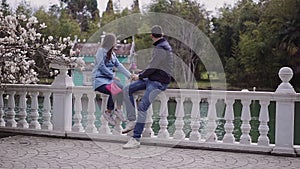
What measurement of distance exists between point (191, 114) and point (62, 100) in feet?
5.87

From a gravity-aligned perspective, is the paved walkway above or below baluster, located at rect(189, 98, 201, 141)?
below

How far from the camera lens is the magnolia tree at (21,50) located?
16.2 ft

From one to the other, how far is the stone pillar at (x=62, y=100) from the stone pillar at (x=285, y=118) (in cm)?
273

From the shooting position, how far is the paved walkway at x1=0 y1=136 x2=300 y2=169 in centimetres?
405

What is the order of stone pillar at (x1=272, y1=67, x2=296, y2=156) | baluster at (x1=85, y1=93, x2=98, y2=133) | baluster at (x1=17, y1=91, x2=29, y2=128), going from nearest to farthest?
stone pillar at (x1=272, y1=67, x2=296, y2=156)
baluster at (x1=85, y1=93, x2=98, y2=133)
baluster at (x1=17, y1=91, x2=29, y2=128)

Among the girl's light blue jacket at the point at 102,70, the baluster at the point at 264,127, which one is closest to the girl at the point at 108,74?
the girl's light blue jacket at the point at 102,70

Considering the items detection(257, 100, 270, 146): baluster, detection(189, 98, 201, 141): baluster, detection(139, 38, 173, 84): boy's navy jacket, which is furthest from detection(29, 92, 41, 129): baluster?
detection(257, 100, 270, 146): baluster

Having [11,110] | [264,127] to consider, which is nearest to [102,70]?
[11,110]

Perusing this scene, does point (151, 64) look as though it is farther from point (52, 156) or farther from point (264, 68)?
point (264, 68)

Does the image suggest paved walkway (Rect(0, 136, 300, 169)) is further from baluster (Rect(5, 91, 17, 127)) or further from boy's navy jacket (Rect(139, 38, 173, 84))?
boy's navy jacket (Rect(139, 38, 173, 84))

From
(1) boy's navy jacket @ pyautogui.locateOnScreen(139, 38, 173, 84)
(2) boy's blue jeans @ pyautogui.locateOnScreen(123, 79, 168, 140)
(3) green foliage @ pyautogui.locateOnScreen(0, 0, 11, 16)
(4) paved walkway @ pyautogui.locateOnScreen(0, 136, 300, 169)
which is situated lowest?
(4) paved walkway @ pyautogui.locateOnScreen(0, 136, 300, 169)

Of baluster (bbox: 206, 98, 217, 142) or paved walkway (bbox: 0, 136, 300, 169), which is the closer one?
paved walkway (bbox: 0, 136, 300, 169)

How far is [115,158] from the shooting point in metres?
4.34

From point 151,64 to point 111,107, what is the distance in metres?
0.85
